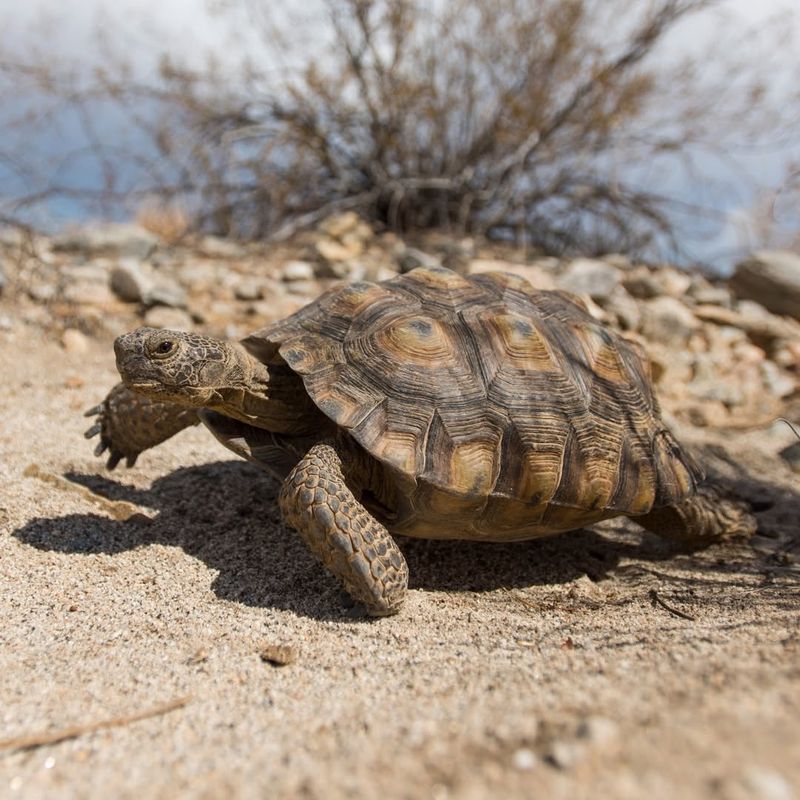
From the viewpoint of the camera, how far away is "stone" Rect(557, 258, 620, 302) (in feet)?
20.6

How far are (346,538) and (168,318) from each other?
3.85 meters

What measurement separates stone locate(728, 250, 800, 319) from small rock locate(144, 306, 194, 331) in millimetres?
5956

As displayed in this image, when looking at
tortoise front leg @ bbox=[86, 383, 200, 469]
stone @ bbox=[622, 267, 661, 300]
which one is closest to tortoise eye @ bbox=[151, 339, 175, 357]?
tortoise front leg @ bbox=[86, 383, 200, 469]

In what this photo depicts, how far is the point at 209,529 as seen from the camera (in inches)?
112

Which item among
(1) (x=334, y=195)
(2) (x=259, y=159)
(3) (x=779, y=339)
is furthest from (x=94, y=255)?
(3) (x=779, y=339)

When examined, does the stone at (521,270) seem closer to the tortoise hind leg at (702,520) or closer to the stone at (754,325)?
the stone at (754,325)

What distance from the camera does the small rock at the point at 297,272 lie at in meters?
6.38

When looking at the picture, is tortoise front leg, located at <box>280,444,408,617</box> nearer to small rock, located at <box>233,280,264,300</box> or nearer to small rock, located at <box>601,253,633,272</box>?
small rock, located at <box>233,280,264,300</box>

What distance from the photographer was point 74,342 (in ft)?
16.4

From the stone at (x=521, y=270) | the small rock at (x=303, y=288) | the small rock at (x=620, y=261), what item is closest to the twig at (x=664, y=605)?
the stone at (x=521, y=270)

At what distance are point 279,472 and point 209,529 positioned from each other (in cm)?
50

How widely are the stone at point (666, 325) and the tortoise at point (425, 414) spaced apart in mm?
3605

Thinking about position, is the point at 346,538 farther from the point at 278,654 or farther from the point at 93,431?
the point at 93,431

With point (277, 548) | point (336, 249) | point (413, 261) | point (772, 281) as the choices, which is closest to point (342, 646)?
point (277, 548)
